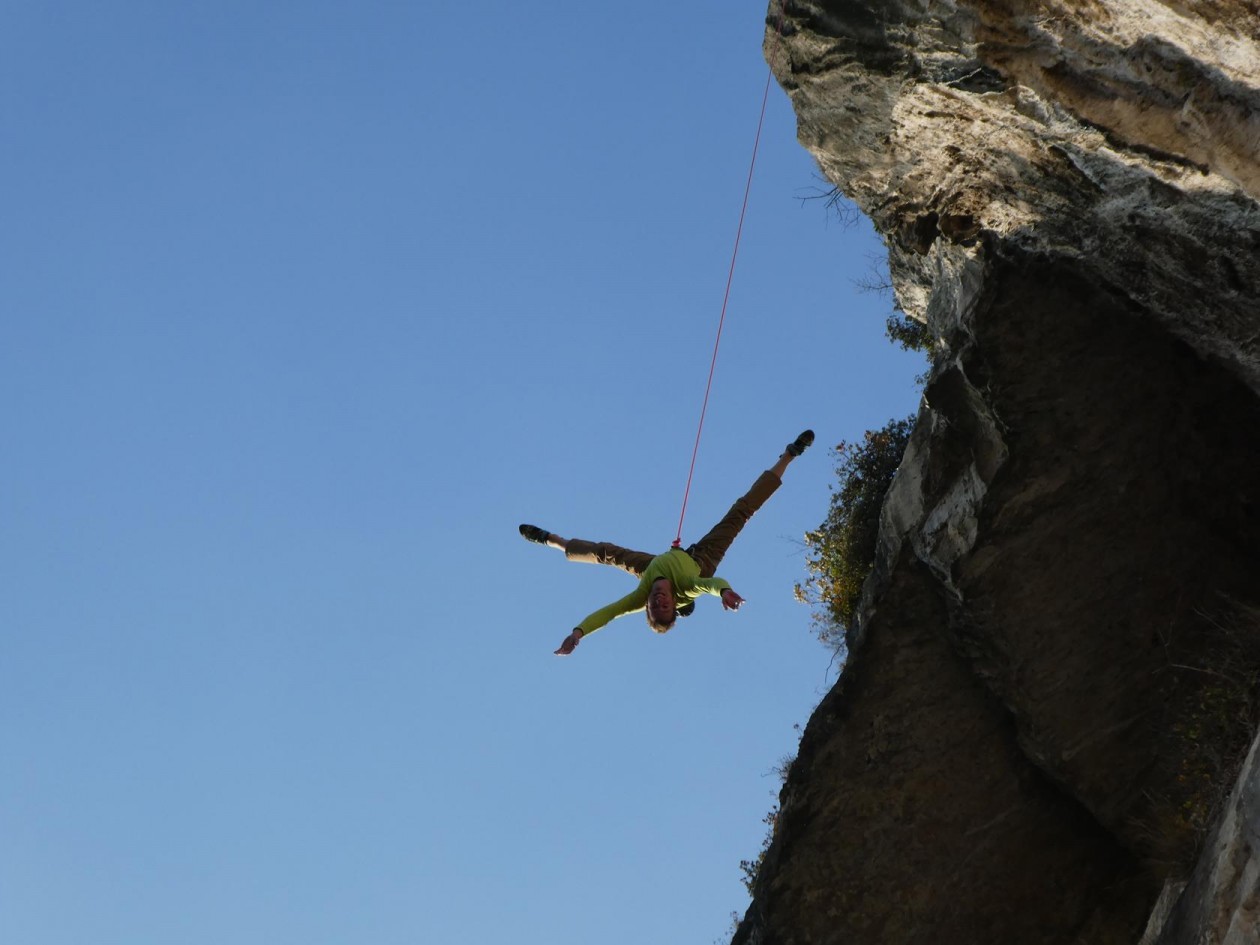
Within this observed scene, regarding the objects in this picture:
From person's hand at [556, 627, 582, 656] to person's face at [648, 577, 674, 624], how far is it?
83 cm

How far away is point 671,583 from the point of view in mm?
12219

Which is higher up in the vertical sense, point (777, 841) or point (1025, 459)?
point (1025, 459)

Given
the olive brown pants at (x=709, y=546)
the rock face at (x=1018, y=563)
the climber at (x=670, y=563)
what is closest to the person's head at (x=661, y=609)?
the climber at (x=670, y=563)

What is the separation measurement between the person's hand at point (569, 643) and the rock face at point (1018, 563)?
8.13ft

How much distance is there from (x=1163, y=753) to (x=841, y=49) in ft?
22.5

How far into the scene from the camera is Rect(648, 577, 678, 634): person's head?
11727mm

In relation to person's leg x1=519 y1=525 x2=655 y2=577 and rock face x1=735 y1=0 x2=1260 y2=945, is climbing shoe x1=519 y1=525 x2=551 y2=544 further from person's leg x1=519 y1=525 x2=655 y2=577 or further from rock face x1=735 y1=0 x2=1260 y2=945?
rock face x1=735 y1=0 x2=1260 y2=945

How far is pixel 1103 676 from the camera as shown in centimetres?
1099

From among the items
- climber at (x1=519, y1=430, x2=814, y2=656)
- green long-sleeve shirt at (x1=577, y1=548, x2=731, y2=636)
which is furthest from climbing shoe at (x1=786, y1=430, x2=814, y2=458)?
green long-sleeve shirt at (x1=577, y1=548, x2=731, y2=636)

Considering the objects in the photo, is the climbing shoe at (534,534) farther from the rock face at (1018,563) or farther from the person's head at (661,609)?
the rock face at (1018,563)

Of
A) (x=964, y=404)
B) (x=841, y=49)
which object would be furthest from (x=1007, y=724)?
(x=841, y=49)

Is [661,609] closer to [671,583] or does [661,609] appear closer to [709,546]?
[671,583]

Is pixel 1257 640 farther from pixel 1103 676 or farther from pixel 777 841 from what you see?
pixel 777 841

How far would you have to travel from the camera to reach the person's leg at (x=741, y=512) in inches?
499
